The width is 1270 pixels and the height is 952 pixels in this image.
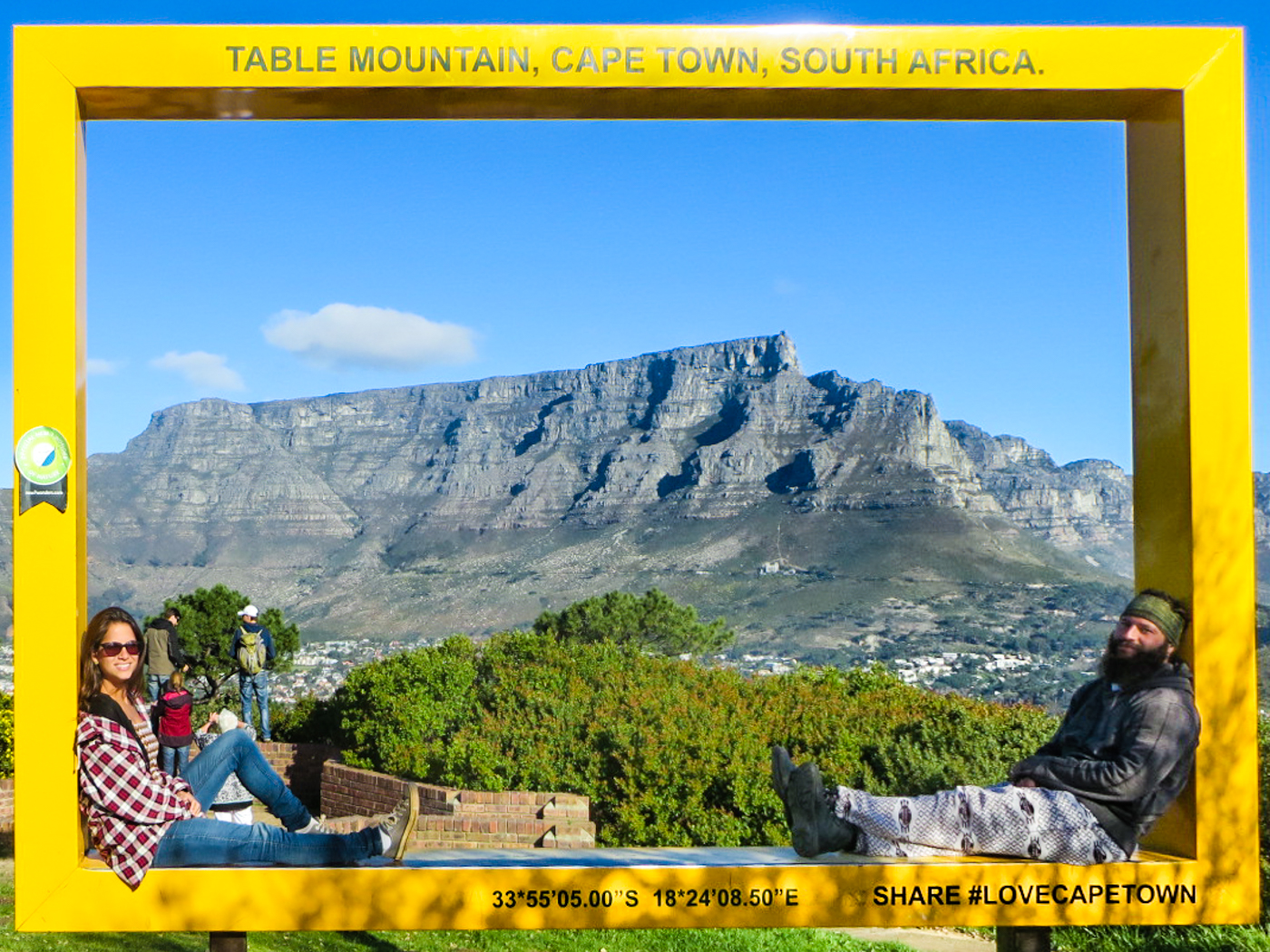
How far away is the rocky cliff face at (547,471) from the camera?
8.48 m

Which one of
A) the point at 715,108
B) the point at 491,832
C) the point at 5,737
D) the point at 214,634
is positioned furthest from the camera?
the point at 5,737

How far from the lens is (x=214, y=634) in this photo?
23.6ft

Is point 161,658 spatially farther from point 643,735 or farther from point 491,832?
point 643,735

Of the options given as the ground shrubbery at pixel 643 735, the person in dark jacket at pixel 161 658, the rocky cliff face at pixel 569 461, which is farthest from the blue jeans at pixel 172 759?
the rocky cliff face at pixel 569 461

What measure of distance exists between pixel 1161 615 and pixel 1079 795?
2.17 ft

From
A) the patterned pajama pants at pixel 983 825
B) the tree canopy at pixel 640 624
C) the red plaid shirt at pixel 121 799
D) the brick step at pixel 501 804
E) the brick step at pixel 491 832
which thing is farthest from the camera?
the tree canopy at pixel 640 624

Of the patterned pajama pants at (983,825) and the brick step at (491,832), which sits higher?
the patterned pajama pants at (983,825)

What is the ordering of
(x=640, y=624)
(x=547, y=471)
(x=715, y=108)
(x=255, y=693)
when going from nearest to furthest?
(x=715, y=108) → (x=255, y=693) → (x=640, y=624) → (x=547, y=471)

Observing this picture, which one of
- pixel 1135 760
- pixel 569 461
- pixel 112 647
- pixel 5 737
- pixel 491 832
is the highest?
pixel 569 461

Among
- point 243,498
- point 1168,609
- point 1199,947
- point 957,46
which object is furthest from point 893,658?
point 957,46

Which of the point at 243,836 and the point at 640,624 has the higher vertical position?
the point at 640,624

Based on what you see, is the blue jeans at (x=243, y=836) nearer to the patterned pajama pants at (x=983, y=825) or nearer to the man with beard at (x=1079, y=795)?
the man with beard at (x=1079, y=795)

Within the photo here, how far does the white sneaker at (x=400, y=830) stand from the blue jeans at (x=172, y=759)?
178cm

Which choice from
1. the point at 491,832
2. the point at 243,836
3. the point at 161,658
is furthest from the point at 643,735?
the point at 243,836
